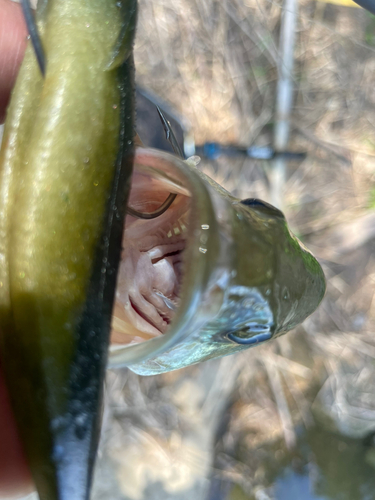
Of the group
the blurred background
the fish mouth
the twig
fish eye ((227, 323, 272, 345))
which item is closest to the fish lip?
the fish mouth

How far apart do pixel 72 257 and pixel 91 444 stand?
11.6 inches

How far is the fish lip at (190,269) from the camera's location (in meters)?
0.58

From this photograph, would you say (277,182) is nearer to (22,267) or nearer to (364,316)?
(364,316)

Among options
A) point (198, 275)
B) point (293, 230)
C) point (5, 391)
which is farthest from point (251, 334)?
point (293, 230)

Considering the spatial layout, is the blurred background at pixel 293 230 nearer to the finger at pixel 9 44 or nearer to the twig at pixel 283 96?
the twig at pixel 283 96

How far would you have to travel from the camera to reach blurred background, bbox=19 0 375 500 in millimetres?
2100

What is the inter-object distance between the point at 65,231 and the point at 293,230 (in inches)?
72.0

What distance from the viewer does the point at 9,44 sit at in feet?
3.69

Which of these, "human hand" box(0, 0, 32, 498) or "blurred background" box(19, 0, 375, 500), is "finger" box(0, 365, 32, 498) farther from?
"blurred background" box(19, 0, 375, 500)

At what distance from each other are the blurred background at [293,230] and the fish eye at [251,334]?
149 cm

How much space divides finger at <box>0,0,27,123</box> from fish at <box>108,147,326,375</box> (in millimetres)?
639

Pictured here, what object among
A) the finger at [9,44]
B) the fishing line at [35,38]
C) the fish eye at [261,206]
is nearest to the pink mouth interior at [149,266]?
the fish eye at [261,206]

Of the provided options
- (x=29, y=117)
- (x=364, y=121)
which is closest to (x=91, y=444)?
(x=29, y=117)

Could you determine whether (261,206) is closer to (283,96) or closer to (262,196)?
(262,196)
